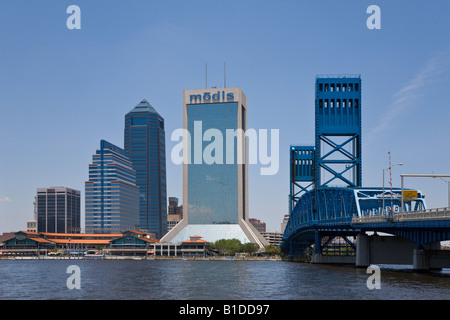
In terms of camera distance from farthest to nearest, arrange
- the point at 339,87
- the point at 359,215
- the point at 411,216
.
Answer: the point at 339,87
the point at 359,215
the point at 411,216

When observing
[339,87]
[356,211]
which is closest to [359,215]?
[356,211]

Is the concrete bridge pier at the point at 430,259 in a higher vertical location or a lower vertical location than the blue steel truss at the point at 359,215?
lower

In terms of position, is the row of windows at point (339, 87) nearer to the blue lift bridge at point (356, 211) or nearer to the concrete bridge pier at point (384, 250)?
the blue lift bridge at point (356, 211)

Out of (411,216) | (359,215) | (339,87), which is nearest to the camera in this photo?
(411,216)

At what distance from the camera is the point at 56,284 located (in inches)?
3396

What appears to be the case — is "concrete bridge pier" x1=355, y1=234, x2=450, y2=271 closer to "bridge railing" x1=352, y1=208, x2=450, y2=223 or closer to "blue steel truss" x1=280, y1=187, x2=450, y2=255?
"blue steel truss" x1=280, y1=187, x2=450, y2=255

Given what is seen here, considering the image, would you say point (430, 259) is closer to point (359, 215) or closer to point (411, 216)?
point (411, 216)

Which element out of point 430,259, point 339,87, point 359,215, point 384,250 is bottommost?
point 384,250

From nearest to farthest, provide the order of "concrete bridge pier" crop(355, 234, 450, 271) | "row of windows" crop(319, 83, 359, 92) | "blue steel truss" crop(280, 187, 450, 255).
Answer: "blue steel truss" crop(280, 187, 450, 255) < "concrete bridge pier" crop(355, 234, 450, 271) < "row of windows" crop(319, 83, 359, 92)

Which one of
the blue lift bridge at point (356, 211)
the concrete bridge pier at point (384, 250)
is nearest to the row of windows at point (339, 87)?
the blue lift bridge at point (356, 211)

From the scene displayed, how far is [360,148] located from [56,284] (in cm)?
11234

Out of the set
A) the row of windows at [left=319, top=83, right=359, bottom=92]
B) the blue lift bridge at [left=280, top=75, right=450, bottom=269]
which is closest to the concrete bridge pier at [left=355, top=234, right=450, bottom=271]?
the blue lift bridge at [left=280, top=75, right=450, bottom=269]

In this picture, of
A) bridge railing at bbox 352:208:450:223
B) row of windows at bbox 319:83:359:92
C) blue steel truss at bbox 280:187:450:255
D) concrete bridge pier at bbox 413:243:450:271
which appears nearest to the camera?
bridge railing at bbox 352:208:450:223
